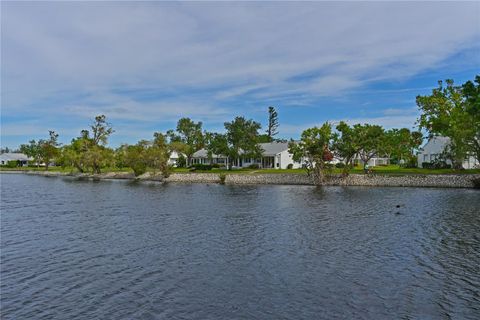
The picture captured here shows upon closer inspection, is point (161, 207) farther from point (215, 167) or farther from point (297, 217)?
point (215, 167)

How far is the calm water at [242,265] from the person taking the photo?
467 inches

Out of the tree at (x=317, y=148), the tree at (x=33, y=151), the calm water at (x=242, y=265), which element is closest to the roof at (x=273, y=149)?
the tree at (x=317, y=148)

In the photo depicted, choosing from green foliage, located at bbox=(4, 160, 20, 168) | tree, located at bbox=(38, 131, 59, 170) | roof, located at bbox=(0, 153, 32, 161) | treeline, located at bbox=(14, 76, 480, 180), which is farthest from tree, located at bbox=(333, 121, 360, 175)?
roof, located at bbox=(0, 153, 32, 161)

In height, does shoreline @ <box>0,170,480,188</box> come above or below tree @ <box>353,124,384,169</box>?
below

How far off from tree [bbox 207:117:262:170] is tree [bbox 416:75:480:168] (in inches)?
1254

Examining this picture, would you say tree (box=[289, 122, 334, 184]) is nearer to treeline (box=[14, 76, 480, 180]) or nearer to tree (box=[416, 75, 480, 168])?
treeline (box=[14, 76, 480, 180])

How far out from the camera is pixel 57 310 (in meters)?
11.7

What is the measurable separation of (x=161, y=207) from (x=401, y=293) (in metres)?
25.5

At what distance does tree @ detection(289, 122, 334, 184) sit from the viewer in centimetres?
5919

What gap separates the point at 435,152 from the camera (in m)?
70.4

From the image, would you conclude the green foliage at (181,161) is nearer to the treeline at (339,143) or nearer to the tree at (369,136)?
the treeline at (339,143)

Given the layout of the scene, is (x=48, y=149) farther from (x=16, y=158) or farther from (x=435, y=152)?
(x=435, y=152)

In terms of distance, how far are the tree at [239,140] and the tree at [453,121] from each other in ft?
105

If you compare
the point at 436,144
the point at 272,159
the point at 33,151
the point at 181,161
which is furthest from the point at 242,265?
the point at 33,151
